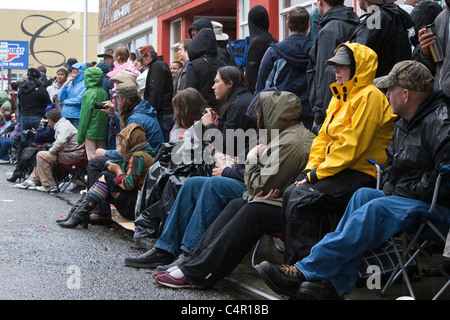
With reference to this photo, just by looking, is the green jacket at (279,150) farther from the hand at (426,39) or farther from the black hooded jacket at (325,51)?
the hand at (426,39)

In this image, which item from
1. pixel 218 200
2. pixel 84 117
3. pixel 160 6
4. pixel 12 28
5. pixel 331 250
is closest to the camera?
pixel 331 250

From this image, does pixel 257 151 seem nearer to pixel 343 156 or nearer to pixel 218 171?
pixel 218 171

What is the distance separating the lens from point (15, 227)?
7.99 meters

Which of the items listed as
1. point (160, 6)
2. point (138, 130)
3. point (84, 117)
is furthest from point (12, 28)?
point (138, 130)

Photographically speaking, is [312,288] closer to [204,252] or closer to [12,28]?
[204,252]

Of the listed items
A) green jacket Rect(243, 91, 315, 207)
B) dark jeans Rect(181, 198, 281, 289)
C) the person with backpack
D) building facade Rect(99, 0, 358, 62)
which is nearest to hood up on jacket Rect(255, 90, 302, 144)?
green jacket Rect(243, 91, 315, 207)

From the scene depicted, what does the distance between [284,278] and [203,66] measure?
4.24 meters

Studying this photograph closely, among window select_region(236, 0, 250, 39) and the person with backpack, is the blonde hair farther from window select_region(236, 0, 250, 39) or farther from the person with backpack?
the person with backpack

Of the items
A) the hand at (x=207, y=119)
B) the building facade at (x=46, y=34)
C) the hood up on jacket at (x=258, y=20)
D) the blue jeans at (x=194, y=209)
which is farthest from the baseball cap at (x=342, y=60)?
the building facade at (x=46, y=34)

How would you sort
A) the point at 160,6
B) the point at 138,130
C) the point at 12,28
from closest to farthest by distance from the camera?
the point at 138,130, the point at 160,6, the point at 12,28

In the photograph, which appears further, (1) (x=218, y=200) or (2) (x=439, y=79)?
(1) (x=218, y=200)

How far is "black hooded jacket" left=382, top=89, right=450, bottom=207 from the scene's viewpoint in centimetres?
412

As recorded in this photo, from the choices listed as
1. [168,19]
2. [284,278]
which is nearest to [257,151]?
[284,278]
